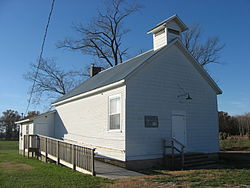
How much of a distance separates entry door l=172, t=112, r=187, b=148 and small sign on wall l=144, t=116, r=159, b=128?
1213mm

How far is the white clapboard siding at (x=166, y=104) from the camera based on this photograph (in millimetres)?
11914

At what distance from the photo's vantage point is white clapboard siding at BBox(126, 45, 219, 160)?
39.1ft

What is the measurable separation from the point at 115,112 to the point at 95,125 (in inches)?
94.8

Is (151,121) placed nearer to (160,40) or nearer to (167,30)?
(160,40)

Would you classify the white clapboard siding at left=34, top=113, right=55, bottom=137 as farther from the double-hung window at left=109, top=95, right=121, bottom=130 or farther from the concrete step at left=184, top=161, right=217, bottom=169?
the concrete step at left=184, top=161, right=217, bottom=169

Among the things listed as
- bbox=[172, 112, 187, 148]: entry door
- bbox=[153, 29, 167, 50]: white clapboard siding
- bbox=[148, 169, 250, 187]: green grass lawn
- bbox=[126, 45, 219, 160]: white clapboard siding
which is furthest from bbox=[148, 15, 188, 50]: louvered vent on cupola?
bbox=[148, 169, 250, 187]: green grass lawn

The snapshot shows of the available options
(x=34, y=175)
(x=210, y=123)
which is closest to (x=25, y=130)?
(x=34, y=175)

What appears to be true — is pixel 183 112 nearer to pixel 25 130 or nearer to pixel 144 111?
pixel 144 111

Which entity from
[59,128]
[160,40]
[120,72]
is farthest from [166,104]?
[59,128]

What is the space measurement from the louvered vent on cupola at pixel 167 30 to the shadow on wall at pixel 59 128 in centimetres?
959

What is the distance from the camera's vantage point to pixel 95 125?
1454cm

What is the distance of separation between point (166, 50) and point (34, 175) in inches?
348

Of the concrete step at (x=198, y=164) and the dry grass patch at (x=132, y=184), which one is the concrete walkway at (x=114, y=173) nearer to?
the dry grass patch at (x=132, y=184)

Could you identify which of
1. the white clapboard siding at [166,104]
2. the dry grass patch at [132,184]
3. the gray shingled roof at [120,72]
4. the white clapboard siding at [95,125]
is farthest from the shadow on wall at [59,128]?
the dry grass patch at [132,184]
